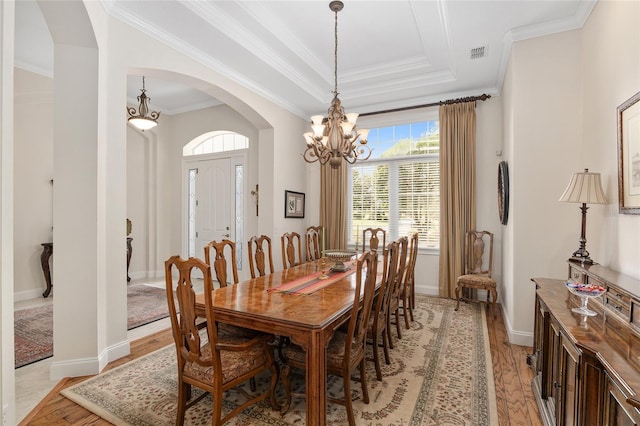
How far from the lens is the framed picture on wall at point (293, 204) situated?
17.3ft

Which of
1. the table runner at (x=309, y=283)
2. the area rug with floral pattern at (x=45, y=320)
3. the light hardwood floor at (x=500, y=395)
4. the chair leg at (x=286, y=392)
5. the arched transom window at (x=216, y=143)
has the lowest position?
the light hardwood floor at (x=500, y=395)

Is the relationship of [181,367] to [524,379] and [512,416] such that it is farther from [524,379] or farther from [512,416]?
[524,379]

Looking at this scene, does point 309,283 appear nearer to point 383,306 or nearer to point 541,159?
point 383,306

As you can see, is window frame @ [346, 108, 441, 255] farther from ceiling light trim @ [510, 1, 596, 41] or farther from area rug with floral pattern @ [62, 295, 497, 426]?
area rug with floral pattern @ [62, 295, 497, 426]

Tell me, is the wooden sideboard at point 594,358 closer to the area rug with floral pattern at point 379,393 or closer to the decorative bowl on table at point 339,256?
the area rug with floral pattern at point 379,393

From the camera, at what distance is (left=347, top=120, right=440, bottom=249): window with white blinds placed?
16.6 ft

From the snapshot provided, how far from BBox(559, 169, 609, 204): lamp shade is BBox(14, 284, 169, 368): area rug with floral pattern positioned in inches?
178

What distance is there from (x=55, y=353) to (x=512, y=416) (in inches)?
135

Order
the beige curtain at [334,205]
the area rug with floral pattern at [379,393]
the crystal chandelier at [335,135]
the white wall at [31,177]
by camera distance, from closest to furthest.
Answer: the area rug with floral pattern at [379,393], the crystal chandelier at [335,135], the white wall at [31,177], the beige curtain at [334,205]

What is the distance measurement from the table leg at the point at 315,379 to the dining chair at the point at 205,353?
390 mm

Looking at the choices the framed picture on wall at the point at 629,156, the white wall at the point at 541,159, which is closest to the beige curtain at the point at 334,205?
the white wall at the point at 541,159

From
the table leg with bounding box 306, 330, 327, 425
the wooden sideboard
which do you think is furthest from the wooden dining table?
the wooden sideboard

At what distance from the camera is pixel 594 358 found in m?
1.30

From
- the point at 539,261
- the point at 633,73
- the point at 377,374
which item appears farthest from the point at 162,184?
the point at 633,73
